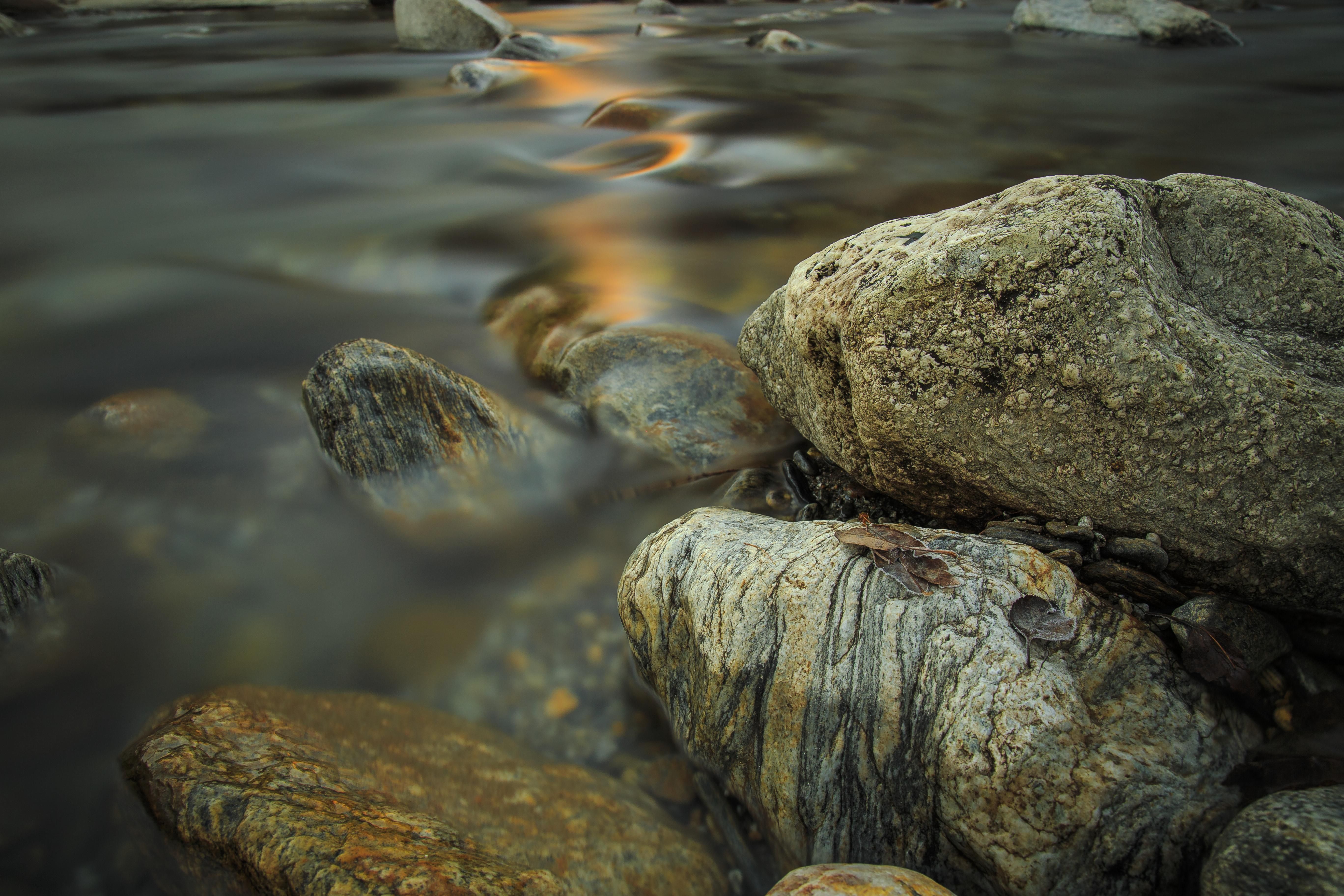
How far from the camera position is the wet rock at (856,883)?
1757mm

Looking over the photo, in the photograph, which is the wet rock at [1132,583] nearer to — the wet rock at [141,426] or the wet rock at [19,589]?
the wet rock at [19,589]

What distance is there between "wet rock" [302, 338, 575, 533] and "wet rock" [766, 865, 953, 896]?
2220mm

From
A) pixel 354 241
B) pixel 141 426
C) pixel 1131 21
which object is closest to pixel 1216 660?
pixel 141 426

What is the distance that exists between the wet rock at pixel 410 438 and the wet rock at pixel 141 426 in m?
0.79

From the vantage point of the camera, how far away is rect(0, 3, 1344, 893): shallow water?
3.04 m

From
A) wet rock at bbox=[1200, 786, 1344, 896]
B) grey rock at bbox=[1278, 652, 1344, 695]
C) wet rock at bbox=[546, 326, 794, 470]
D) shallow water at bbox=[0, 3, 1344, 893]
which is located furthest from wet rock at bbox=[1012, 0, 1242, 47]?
wet rock at bbox=[1200, 786, 1344, 896]

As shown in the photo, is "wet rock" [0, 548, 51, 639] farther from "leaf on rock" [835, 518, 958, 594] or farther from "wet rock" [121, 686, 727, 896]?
"leaf on rock" [835, 518, 958, 594]

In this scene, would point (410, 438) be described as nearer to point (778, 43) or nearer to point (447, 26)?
point (778, 43)

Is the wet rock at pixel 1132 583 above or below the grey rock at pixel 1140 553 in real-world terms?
below

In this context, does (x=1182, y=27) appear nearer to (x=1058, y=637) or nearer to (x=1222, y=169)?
(x=1222, y=169)

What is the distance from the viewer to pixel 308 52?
13.3 m

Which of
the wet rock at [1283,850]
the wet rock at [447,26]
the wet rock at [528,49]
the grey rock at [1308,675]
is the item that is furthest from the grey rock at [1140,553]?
the wet rock at [447,26]

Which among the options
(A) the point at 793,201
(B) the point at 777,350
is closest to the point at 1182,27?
(A) the point at 793,201

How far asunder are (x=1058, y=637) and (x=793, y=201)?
5.23 m
